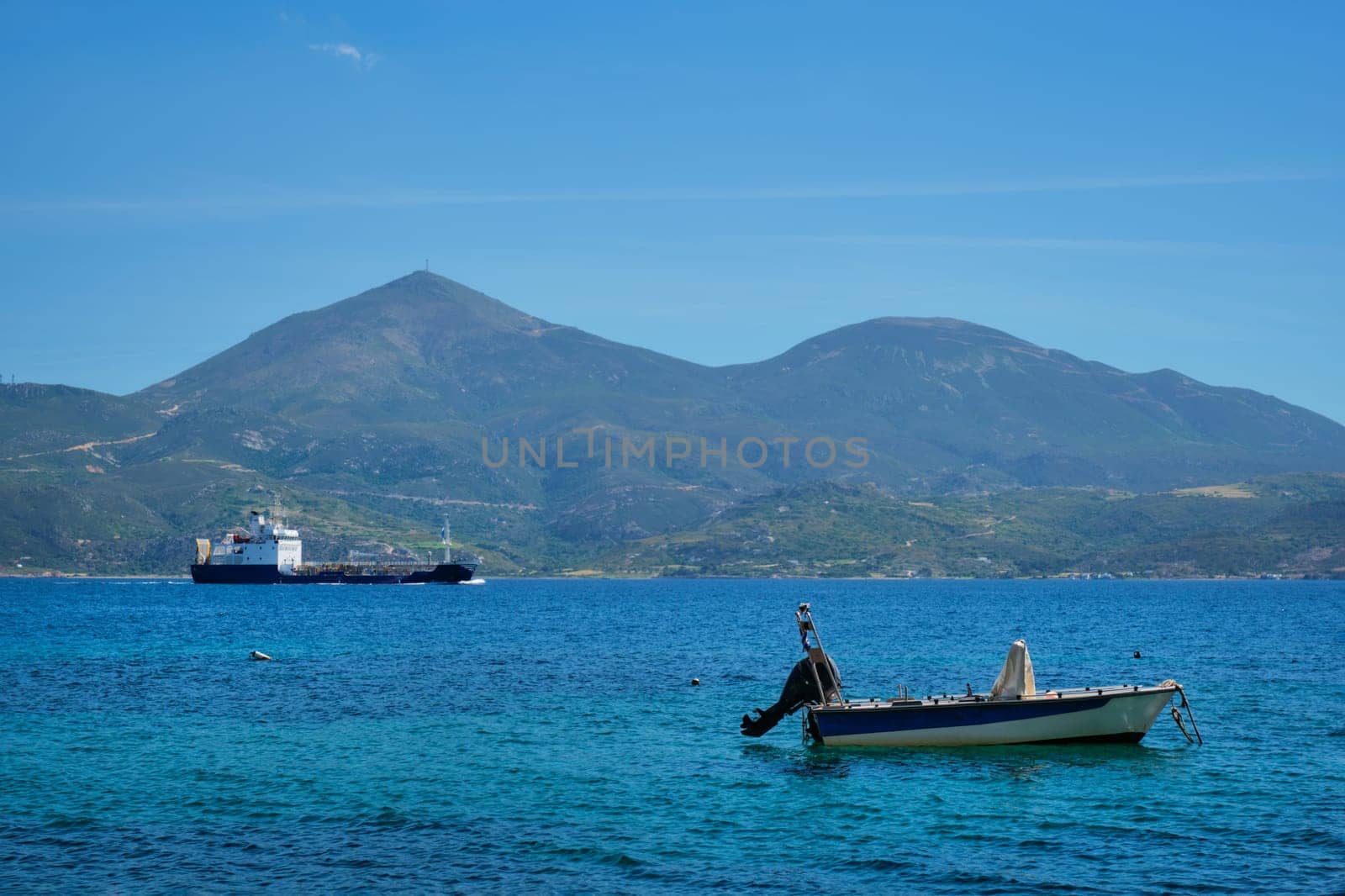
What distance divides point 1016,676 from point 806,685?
310 inches

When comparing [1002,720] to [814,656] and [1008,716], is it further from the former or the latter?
[814,656]

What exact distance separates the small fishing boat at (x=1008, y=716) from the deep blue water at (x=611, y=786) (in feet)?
2.19

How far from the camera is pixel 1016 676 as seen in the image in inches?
1864

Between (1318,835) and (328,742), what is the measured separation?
34.2 meters

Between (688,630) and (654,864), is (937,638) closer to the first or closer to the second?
(688,630)

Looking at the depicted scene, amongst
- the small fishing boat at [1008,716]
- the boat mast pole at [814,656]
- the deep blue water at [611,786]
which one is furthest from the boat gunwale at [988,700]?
the deep blue water at [611,786]

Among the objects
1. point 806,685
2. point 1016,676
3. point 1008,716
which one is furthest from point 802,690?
point 1016,676

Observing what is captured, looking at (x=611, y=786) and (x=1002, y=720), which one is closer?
(x=611, y=786)

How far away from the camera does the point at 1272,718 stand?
55.6m

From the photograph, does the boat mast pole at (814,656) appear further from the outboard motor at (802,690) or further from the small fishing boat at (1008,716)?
the small fishing boat at (1008,716)

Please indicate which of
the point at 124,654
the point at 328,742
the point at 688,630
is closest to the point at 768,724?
the point at 328,742

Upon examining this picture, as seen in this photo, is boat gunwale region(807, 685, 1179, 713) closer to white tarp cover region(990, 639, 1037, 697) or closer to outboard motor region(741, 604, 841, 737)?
white tarp cover region(990, 639, 1037, 697)

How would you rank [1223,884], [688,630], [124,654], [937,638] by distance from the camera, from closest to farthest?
1. [1223,884]
2. [124,654]
3. [937,638]
4. [688,630]

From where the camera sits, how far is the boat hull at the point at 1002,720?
46875mm
